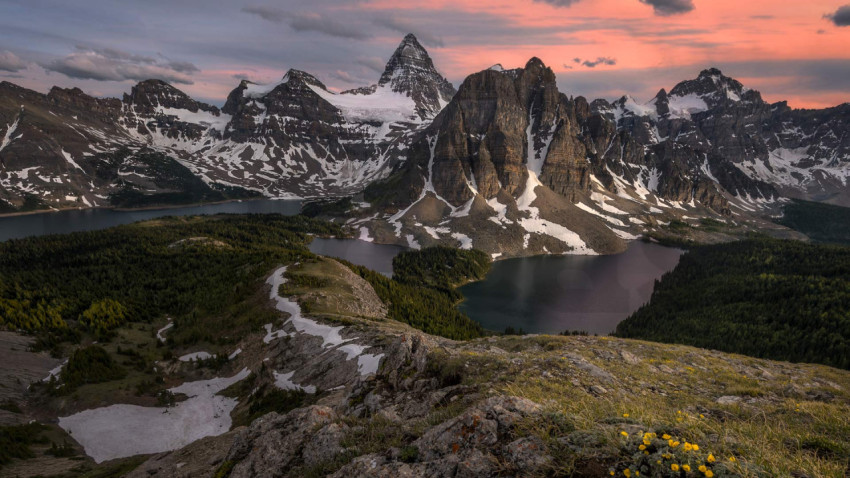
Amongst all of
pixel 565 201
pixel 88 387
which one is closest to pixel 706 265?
pixel 565 201

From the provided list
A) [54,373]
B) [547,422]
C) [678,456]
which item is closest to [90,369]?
[54,373]

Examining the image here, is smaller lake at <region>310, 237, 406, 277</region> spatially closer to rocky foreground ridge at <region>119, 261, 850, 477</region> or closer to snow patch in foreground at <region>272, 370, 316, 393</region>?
snow patch in foreground at <region>272, 370, 316, 393</region>

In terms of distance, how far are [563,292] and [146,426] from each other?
95.7 meters

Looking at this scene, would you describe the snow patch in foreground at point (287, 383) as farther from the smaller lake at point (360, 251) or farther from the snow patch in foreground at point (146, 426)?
the smaller lake at point (360, 251)

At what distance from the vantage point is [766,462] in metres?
5.37

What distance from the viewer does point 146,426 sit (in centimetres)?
2731

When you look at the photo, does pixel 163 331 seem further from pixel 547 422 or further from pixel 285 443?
pixel 547 422

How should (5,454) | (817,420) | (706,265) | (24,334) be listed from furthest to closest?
1. (706,265)
2. (24,334)
3. (5,454)
4. (817,420)

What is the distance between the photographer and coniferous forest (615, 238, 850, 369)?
195ft

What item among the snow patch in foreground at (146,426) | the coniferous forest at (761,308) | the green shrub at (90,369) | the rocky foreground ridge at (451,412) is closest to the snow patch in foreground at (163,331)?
the green shrub at (90,369)

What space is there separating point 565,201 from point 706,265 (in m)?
80.8

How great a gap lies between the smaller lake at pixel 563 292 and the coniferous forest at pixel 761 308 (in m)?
6.43

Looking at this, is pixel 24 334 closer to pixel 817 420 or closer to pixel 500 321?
pixel 817 420

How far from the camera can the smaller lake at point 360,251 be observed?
125050 mm
